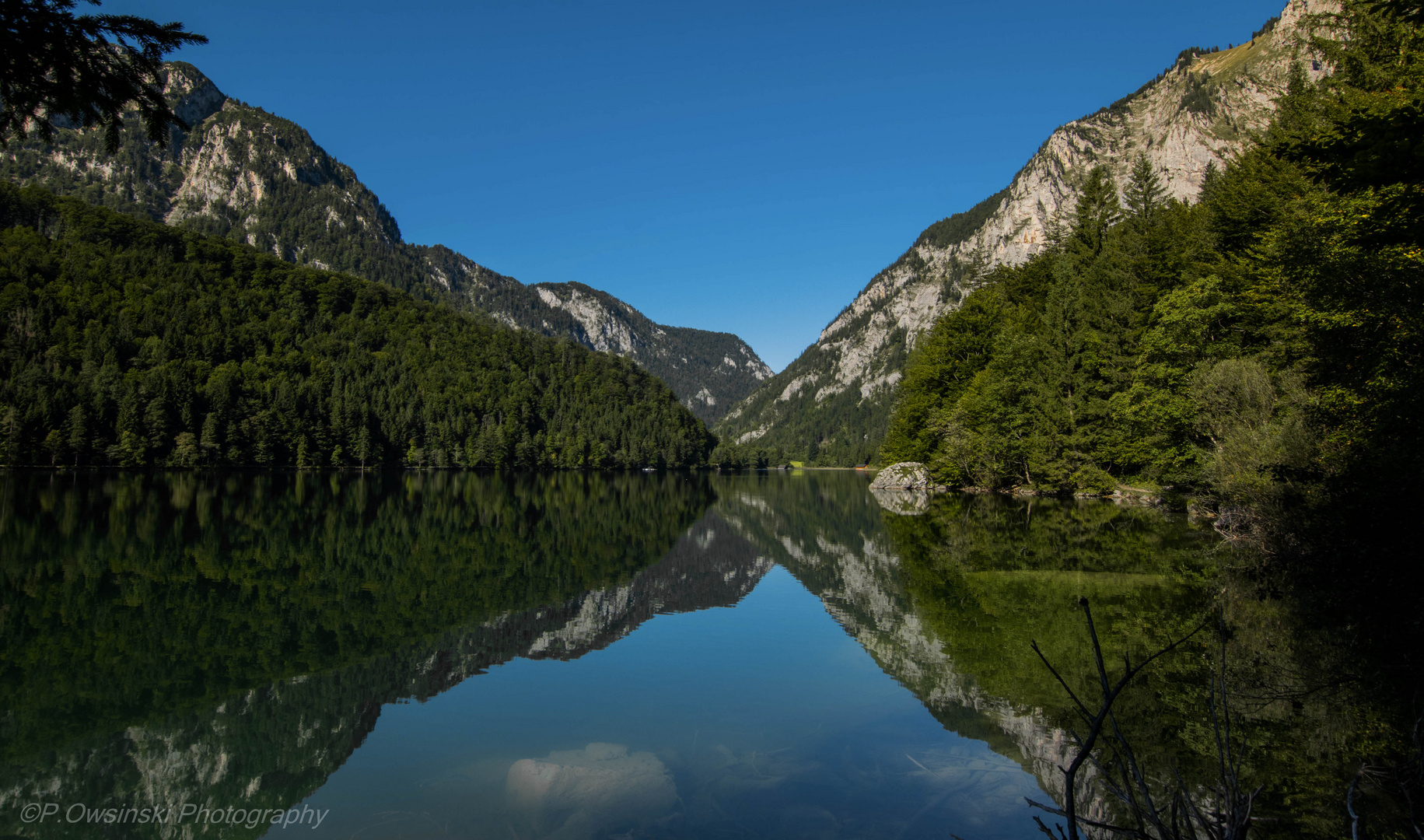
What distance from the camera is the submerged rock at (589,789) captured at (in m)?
6.09

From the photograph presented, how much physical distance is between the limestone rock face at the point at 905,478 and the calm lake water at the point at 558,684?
33747 mm

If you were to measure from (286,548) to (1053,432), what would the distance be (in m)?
37.7

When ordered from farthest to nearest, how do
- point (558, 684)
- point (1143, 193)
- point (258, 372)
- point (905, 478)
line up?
point (258, 372), point (905, 478), point (1143, 193), point (558, 684)

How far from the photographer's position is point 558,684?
998 cm

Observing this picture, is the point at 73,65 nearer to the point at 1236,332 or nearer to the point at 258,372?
the point at 1236,332

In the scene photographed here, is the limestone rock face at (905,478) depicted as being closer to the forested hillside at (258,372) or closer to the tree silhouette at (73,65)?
the tree silhouette at (73,65)

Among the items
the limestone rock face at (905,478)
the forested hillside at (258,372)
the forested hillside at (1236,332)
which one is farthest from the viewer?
the forested hillside at (258,372)

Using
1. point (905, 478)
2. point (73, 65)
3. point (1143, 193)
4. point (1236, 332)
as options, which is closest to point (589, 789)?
point (73, 65)

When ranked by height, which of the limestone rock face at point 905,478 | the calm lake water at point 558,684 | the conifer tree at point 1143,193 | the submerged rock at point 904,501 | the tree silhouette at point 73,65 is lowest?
the calm lake water at point 558,684

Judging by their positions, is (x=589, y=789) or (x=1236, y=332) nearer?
(x=589, y=789)

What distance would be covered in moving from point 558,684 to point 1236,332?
31773 millimetres

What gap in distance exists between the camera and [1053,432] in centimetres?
4006

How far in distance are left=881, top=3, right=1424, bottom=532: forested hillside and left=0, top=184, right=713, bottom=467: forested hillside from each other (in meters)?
78.2

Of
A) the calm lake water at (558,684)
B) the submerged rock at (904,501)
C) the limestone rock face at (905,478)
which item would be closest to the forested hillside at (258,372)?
the calm lake water at (558,684)
